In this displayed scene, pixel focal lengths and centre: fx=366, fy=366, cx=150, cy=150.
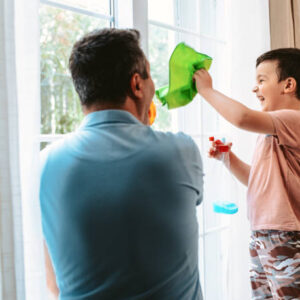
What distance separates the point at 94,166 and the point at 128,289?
25 cm

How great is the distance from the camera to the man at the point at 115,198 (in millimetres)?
708

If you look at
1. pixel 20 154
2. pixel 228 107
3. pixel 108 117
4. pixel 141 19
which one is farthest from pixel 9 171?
pixel 141 19

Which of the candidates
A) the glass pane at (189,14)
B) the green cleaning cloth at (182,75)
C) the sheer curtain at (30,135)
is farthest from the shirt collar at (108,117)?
the glass pane at (189,14)

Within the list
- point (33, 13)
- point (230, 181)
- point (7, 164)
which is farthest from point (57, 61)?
point (230, 181)

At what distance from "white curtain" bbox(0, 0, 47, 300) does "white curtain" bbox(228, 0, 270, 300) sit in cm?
109

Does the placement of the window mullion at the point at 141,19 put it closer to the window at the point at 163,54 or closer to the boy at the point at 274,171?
the window at the point at 163,54

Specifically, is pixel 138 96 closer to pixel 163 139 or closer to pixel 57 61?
pixel 163 139

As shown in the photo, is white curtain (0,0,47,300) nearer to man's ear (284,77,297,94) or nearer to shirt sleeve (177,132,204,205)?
shirt sleeve (177,132,204,205)

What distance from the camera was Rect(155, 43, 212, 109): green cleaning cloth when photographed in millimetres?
1145

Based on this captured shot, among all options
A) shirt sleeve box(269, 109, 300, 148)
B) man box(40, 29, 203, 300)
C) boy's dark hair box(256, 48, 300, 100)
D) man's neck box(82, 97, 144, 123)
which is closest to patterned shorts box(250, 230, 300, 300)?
shirt sleeve box(269, 109, 300, 148)

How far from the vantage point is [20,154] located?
0.92 metres

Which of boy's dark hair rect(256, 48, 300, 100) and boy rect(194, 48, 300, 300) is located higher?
boy's dark hair rect(256, 48, 300, 100)

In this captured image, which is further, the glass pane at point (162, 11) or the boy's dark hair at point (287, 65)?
the glass pane at point (162, 11)

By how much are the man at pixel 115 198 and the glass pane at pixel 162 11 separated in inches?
35.4
